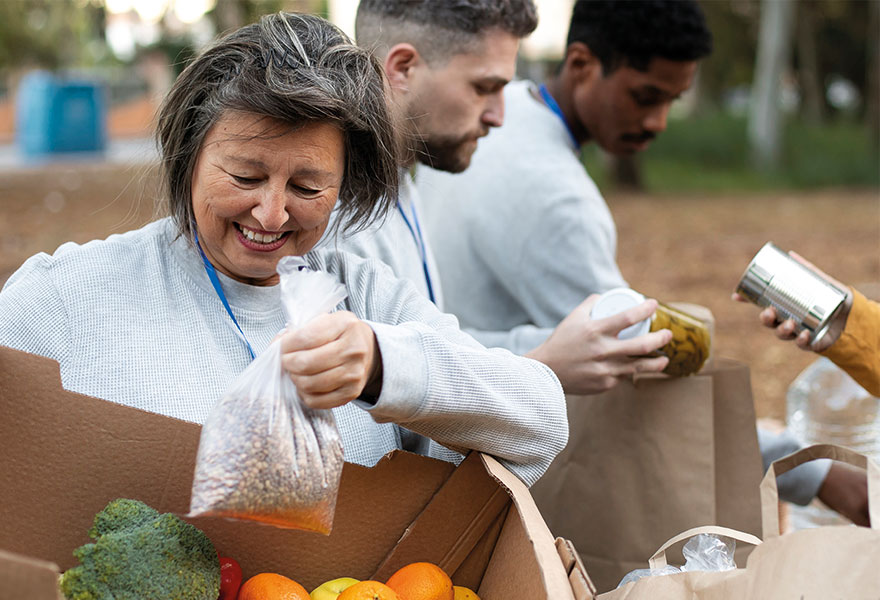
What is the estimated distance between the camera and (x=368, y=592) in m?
1.35

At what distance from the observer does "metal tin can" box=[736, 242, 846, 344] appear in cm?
204

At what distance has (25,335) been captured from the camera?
5.12ft

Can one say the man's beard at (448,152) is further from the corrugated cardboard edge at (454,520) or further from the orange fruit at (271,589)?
the orange fruit at (271,589)

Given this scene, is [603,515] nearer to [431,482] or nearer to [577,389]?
[577,389]

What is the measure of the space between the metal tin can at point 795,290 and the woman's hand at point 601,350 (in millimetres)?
236

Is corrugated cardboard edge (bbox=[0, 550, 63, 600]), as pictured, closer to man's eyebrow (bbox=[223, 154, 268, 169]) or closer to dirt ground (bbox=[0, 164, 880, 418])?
man's eyebrow (bbox=[223, 154, 268, 169])

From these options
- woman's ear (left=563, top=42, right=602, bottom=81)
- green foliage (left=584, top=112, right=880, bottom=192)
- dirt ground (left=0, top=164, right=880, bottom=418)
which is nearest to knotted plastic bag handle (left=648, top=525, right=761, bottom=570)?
woman's ear (left=563, top=42, right=602, bottom=81)

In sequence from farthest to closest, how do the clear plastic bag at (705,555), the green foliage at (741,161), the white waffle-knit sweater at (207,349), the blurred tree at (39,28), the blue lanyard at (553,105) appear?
the green foliage at (741,161) → the blurred tree at (39,28) → the blue lanyard at (553,105) → the clear plastic bag at (705,555) → the white waffle-knit sweater at (207,349)

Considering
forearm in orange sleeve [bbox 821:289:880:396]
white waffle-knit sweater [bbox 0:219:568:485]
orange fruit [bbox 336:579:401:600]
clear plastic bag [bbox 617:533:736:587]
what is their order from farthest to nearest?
forearm in orange sleeve [bbox 821:289:880:396], clear plastic bag [bbox 617:533:736:587], white waffle-knit sweater [bbox 0:219:568:485], orange fruit [bbox 336:579:401:600]

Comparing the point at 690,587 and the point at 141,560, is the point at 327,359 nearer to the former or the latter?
the point at 141,560

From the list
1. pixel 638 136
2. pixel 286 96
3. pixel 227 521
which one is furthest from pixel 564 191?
pixel 227 521

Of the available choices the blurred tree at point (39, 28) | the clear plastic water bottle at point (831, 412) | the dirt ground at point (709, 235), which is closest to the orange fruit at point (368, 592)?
the clear plastic water bottle at point (831, 412)

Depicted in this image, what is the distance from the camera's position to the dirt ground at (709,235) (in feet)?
21.9

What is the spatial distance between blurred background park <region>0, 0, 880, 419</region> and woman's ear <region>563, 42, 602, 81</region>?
32.7 inches
